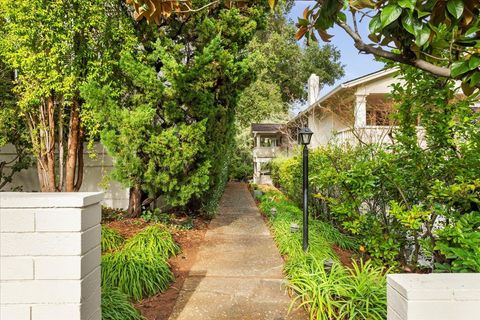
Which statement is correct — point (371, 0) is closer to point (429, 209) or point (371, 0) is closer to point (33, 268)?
point (33, 268)

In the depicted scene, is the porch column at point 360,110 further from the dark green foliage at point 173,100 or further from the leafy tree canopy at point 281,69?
the leafy tree canopy at point 281,69

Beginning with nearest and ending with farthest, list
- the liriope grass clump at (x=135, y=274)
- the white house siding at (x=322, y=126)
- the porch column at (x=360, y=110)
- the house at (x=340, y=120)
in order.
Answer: the liriope grass clump at (x=135, y=274)
the house at (x=340, y=120)
the porch column at (x=360, y=110)
the white house siding at (x=322, y=126)

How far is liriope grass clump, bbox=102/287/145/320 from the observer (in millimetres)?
3023

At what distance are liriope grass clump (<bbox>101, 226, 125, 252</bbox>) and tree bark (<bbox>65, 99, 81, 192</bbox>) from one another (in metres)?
2.37

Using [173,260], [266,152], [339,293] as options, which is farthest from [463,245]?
[266,152]

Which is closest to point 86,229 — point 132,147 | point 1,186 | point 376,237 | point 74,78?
point 376,237

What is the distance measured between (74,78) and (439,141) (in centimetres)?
593

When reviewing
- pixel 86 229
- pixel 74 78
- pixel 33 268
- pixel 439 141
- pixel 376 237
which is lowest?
pixel 376 237

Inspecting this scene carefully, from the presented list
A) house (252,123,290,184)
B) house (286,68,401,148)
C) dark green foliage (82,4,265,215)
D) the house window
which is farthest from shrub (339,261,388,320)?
the house window

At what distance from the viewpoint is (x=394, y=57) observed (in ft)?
5.86

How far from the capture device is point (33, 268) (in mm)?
1966

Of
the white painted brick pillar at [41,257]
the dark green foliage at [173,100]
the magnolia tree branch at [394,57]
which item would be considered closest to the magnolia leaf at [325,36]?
the magnolia tree branch at [394,57]

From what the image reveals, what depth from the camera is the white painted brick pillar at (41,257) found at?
1954 millimetres

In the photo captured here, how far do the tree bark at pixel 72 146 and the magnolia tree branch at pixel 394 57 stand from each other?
20.4 feet
